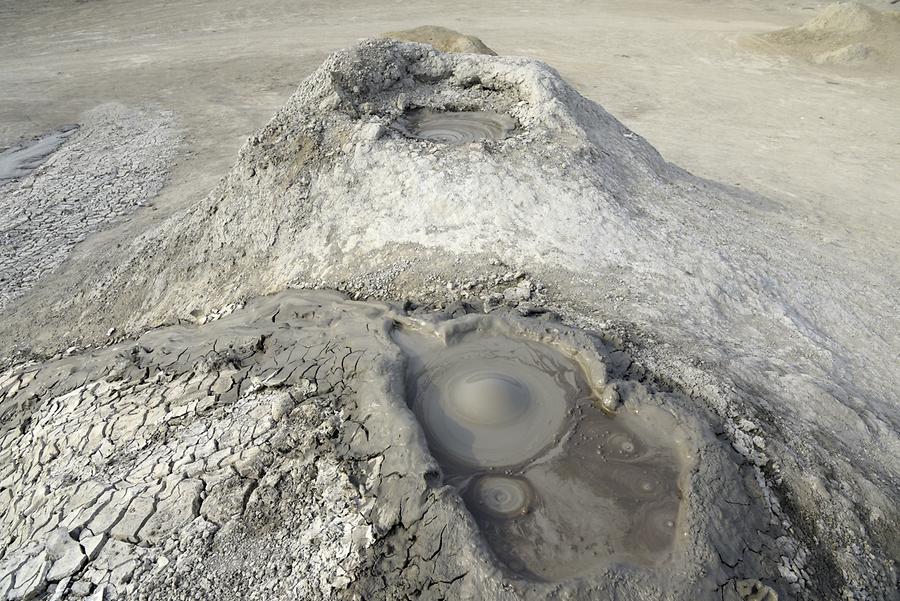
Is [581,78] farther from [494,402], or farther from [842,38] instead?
[494,402]

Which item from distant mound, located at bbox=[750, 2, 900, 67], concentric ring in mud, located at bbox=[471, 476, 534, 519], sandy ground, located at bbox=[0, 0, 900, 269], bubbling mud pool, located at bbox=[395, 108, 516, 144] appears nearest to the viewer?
concentric ring in mud, located at bbox=[471, 476, 534, 519]

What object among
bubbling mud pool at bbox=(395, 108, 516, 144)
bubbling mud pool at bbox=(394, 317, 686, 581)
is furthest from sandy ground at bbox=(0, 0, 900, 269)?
bubbling mud pool at bbox=(394, 317, 686, 581)

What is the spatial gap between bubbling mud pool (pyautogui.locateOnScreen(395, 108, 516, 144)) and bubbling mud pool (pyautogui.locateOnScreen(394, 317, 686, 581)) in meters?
2.66

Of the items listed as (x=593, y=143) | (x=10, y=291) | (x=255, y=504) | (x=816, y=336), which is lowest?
(x=10, y=291)

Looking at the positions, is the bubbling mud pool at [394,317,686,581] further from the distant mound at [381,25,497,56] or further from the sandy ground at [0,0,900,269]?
the distant mound at [381,25,497,56]

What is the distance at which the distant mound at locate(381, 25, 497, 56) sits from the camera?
11.6 meters

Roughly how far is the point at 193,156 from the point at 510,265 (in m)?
7.86

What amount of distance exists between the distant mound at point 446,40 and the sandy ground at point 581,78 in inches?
111

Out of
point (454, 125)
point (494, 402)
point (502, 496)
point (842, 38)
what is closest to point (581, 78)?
point (842, 38)

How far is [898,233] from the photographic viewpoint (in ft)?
25.3

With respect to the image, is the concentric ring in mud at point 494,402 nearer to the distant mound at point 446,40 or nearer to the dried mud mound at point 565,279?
the dried mud mound at point 565,279

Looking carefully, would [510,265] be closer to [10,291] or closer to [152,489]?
[152,489]

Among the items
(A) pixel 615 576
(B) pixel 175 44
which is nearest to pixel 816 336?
(A) pixel 615 576

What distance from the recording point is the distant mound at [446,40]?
456 inches
